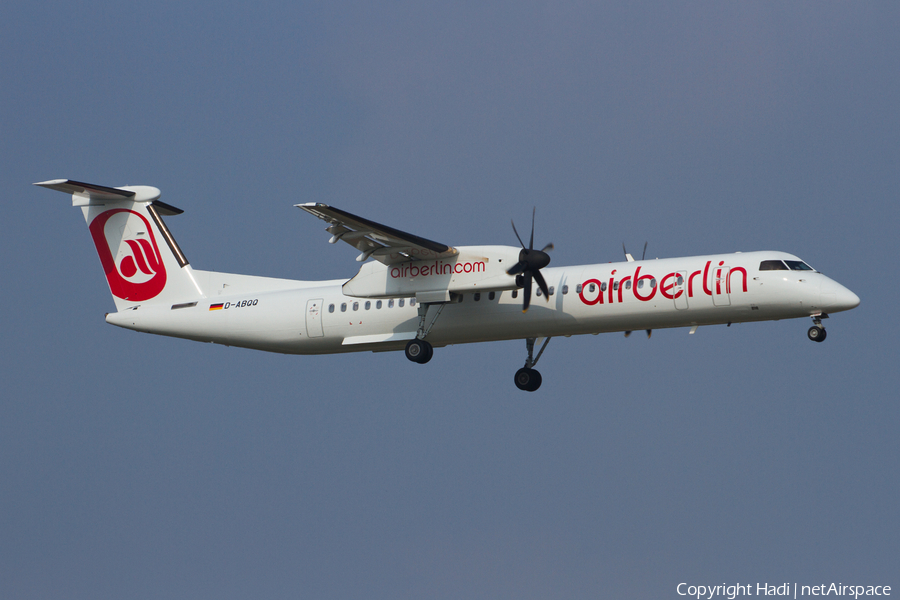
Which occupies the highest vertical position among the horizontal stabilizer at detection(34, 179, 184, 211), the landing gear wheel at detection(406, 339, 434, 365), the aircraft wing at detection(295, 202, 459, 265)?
the horizontal stabilizer at detection(34, 179, 184, 211)

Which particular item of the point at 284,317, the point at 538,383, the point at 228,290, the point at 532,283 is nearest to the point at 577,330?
the point at 532,283

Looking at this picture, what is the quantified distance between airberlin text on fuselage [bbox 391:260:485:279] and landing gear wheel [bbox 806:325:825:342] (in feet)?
22.4

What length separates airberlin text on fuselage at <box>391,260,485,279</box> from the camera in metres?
21.8

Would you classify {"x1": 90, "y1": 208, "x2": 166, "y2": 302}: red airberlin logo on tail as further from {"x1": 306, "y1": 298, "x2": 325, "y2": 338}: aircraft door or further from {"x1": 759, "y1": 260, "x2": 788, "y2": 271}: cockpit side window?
{"x1": 759, "y1": 260, "x2": 788, "y2": 271}: cockpit side window

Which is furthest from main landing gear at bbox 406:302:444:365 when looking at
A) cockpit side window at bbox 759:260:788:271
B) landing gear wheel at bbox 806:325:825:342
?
landing gear wheel at bbox 806:325:825:342

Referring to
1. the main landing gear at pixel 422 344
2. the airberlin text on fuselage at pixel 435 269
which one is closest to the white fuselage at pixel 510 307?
the main landing gear at pixel 422 344

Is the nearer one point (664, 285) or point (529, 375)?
point (664, 285)

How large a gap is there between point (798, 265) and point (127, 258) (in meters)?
16.2

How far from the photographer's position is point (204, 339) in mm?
24578

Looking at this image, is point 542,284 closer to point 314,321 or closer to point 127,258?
point 314,321

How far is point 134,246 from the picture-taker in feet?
84.3

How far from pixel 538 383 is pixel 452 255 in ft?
14.9

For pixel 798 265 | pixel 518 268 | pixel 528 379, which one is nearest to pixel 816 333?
pixel 798 265

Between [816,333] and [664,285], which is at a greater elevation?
[664,285]
